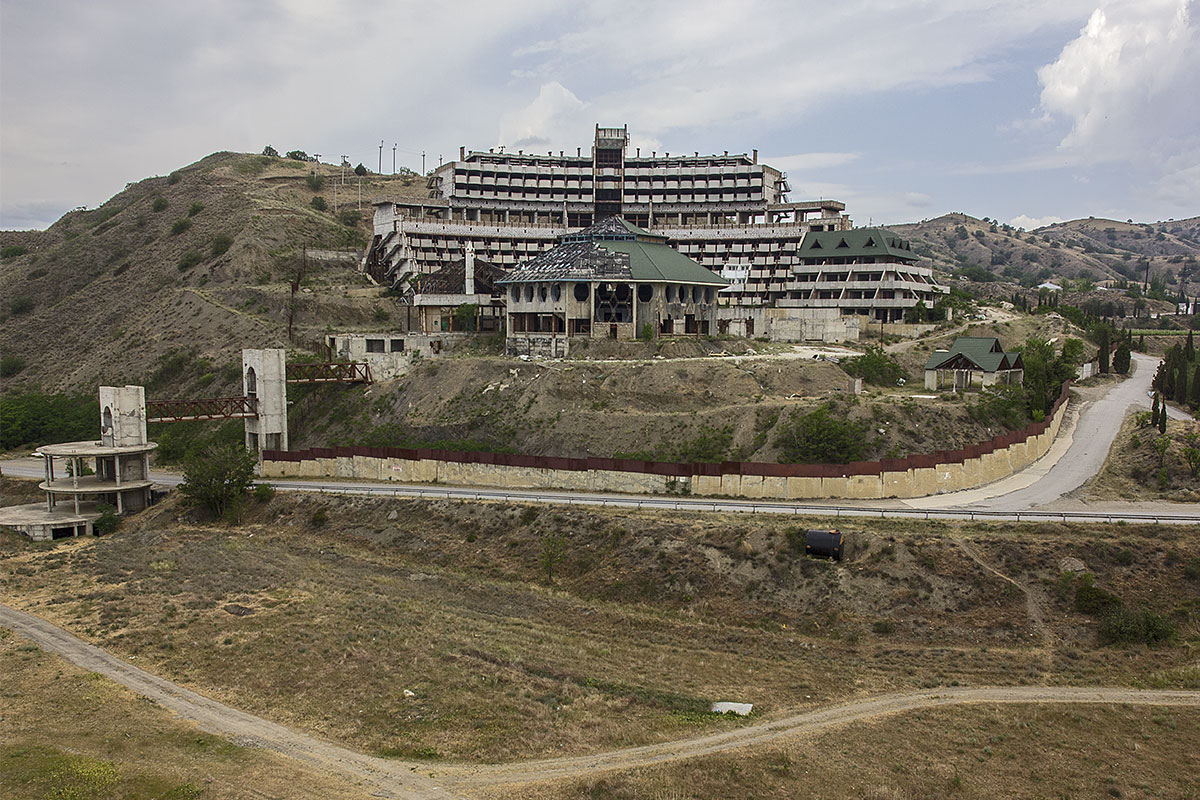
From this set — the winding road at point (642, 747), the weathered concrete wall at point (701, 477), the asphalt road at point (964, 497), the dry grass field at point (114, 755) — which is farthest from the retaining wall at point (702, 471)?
the dry grass field at point (114, 755)

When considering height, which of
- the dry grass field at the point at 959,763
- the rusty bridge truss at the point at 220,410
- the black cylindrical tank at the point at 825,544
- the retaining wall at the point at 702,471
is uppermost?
the rusty bridge truss at the point at 220,410

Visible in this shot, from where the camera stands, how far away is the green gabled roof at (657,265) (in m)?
95.2

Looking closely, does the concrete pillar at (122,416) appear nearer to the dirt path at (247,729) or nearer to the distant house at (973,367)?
the dirt path at (247,729)

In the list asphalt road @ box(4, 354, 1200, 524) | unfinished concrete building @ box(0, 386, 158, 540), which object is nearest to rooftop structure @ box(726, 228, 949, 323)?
asphalt road @ box(4, 354, 1200, 524)

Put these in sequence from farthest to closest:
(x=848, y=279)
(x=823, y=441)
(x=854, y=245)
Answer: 1. (x=854, y=245)
2. (x=848, y=279)
3. (x=823, y=441)

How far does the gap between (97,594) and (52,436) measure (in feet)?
194

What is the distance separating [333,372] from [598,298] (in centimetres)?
3026

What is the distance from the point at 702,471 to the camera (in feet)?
217

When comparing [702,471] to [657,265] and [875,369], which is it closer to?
[875,369]

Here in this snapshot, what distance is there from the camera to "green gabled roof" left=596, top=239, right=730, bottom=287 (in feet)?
313

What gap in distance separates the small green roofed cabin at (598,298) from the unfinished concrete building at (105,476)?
38106 millimetres

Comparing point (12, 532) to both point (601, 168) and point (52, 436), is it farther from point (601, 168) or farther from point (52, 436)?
point (601, 168)

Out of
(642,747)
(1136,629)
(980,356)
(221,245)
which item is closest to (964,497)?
(1136,629)

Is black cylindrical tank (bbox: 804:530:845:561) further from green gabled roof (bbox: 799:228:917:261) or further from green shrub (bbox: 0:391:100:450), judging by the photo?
green shrub (bbox: 0:391:100:450)
